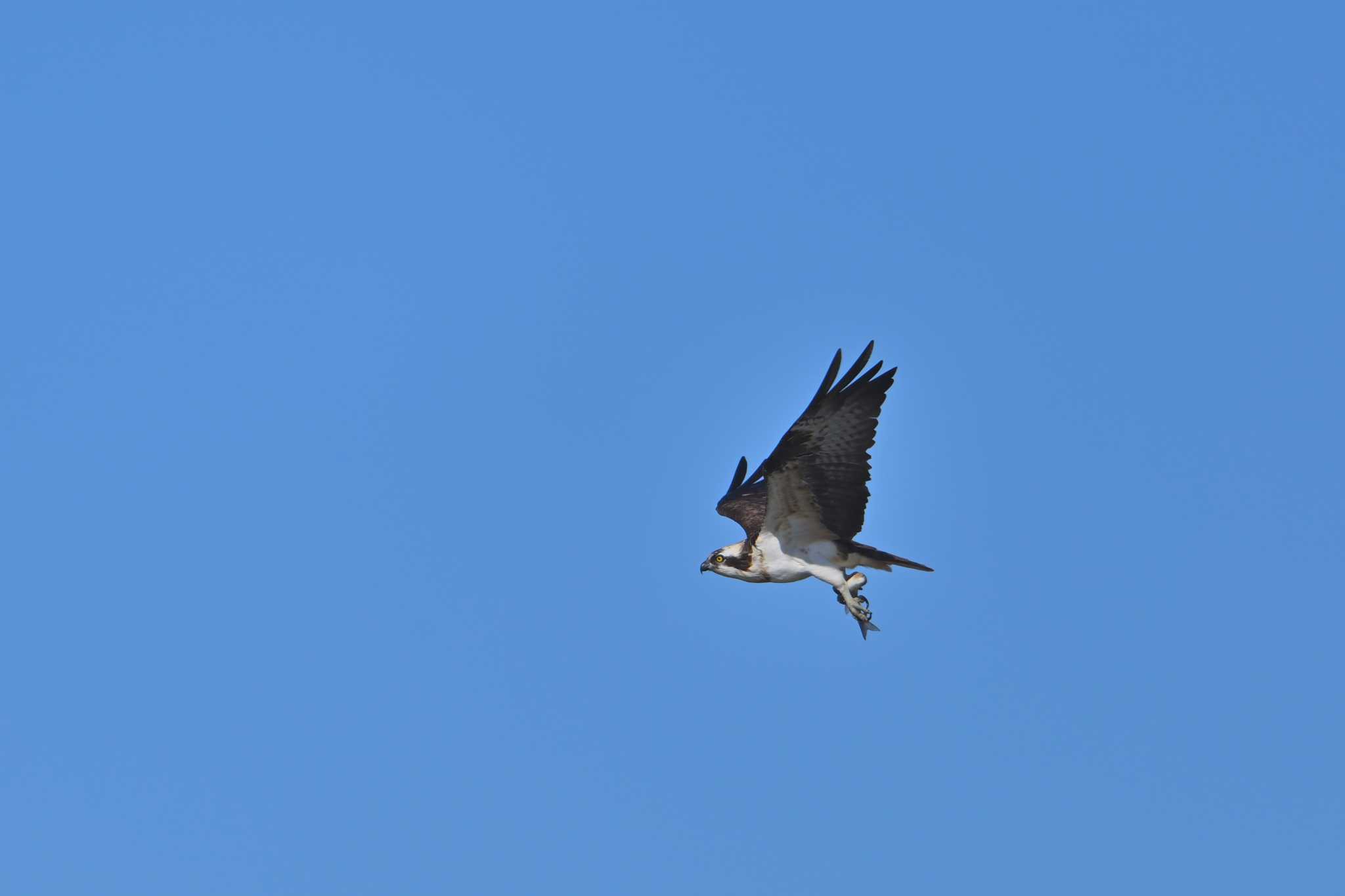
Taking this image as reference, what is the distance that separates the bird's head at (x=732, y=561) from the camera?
936 inches

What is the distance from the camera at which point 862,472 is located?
2262 centimetres

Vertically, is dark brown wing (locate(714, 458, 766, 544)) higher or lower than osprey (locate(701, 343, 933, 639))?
higher

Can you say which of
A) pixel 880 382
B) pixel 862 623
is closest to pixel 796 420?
pixel 880 382

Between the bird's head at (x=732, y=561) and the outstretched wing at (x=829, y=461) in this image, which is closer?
the outstretched wing at (x=829, y=461)

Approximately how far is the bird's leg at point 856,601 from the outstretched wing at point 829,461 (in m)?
0.57

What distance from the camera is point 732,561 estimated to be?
939 inches

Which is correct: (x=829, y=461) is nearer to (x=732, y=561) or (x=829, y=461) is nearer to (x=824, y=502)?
→ (x=824, y=502)

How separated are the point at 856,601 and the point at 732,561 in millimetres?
1426

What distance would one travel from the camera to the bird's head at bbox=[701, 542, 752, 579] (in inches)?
936

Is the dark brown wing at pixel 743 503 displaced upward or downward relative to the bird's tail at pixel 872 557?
upward

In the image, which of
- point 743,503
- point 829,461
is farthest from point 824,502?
point 743,503

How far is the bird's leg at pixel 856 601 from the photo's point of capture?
2345 cm

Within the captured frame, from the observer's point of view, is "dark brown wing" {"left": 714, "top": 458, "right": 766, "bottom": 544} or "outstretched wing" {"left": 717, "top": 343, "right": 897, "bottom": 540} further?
"dark brown wing" {"left": 714, "top": 458, "right": 766, "bottom": 544}

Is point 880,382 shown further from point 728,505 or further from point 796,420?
point 728,505
